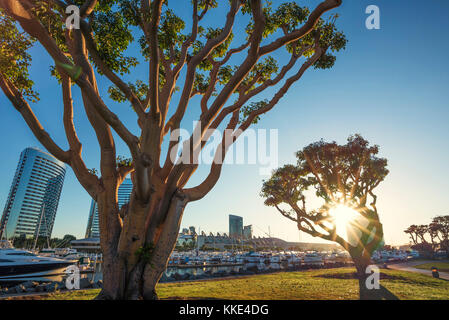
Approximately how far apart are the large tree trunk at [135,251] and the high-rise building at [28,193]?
129 m

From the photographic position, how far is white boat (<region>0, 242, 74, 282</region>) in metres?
22.4

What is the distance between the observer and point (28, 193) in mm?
108938

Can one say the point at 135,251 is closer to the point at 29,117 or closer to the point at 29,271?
the point at 29,117

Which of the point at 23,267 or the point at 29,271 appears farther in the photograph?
the point at 29,271

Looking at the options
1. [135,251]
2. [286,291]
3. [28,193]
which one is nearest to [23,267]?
[135,251]

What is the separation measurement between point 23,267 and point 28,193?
117m

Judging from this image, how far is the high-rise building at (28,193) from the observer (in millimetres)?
106375

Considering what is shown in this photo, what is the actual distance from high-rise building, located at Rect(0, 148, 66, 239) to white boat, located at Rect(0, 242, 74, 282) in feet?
324

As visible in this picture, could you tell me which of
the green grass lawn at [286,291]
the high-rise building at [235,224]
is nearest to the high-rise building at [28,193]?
the high-rise building at [235,224]

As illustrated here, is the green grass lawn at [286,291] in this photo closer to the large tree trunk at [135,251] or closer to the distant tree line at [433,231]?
the large tree trunk at [135,251]

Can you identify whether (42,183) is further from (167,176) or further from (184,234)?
(167,176)

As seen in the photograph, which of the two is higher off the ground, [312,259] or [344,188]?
[344,188]

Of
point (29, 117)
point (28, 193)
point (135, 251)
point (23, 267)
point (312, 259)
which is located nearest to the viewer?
point (135, 251)

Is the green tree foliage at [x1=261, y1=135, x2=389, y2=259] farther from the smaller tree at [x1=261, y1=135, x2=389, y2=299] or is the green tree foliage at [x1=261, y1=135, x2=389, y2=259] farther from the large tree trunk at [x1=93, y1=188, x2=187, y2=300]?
the large tree trunk at [x1=93, y1=188, x2=187, y2=300]
